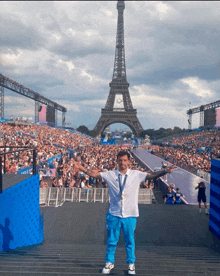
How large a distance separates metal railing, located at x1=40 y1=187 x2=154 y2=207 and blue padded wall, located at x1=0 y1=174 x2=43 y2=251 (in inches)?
174

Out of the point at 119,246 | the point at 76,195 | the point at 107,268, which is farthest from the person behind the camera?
the point at 76,195

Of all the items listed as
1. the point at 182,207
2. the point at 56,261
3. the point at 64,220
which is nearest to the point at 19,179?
the point at 56,261

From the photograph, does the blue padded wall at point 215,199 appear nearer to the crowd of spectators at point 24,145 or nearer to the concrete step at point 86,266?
the concrete step at point 86,266

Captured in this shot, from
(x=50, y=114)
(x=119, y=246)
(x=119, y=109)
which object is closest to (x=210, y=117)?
(x=119, y=109)

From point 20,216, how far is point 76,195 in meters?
5.59

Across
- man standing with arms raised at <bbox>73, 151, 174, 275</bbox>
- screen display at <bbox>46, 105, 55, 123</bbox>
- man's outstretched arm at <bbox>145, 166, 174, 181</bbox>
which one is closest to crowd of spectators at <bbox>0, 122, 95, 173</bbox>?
man standing with arms raised at <bbox>73, 151, 174, 275</bbox>

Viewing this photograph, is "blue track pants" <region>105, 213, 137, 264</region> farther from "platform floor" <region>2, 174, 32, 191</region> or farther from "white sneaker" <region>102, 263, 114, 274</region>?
"platform floor" <region>2, 174, 32, 191</region>

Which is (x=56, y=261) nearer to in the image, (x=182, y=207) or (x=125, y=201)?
(x=125, y=201)

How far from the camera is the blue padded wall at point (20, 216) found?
12.6 feet

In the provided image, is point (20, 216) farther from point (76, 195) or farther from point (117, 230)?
point (76, 195)

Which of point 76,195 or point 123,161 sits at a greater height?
point 123,161

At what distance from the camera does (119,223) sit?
3.08m

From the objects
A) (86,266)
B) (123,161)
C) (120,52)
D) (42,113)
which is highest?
(120,52)

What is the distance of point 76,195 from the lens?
9.90 m
